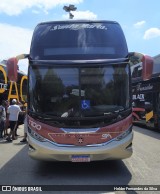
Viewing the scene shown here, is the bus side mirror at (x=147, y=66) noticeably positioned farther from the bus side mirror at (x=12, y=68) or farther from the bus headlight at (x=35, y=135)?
the bus side mirror at (x=12, y=68)

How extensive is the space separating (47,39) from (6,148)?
19.0ft

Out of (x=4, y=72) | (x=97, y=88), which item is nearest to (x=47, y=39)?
(x=97, y=88)

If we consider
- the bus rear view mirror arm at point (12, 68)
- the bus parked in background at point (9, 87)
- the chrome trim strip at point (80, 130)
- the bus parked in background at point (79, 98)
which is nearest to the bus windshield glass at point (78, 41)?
the bus parked in background at point (79, 98)

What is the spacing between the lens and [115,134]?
9641mm

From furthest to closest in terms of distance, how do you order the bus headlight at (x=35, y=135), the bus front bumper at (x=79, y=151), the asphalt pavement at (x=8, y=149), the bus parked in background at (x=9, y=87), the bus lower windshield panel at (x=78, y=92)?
the bus parked in background at (x=9, y=87)
the asphalt pavement at (x=8, y=149)
the bus lower windshield panel at (x=78, y=92)
the bus headlight at (x=35, y=135)
the bus front bumper at (x=79, y=151)

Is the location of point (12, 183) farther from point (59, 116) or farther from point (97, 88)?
point (97, 88)

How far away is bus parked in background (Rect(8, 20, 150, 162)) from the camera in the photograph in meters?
9.52

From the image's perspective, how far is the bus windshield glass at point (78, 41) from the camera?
33.1 ft

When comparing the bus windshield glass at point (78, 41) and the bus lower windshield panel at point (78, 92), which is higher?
the bus windshield glass at point (78, 41)

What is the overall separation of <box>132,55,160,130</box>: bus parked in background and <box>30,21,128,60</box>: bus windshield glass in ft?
35.8

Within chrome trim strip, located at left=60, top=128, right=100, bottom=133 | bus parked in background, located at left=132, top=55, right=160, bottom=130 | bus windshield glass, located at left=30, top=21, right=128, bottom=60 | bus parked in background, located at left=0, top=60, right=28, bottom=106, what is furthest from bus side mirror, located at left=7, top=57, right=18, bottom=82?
bus parked in background, located at left=0, top=60, right=28, bottom=106

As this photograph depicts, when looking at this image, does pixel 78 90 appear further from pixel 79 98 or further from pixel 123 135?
pixel 123 135

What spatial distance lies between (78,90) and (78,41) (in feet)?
4.29

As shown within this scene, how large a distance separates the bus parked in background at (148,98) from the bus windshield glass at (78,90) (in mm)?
11181
